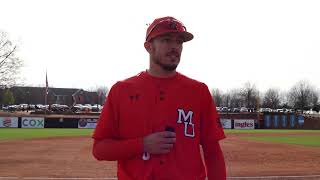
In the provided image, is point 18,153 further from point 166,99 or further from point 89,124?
point 89,124

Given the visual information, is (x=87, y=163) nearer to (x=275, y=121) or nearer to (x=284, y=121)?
(x=275, y=121)

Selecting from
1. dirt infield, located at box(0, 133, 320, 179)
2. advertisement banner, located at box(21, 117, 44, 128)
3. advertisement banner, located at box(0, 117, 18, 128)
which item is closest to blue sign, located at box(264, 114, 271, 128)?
advertisement banner, located at box(21, 117, 44, 128)

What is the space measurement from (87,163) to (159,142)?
48.3 feet

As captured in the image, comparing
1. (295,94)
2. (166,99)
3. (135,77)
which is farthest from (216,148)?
(295,94)

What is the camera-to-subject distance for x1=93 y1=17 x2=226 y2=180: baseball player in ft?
9.69

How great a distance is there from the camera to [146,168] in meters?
2.97

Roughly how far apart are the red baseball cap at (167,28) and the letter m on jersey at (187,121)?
0.47 meters

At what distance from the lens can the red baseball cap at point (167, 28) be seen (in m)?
3.09

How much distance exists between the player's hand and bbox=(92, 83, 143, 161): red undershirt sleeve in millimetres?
101

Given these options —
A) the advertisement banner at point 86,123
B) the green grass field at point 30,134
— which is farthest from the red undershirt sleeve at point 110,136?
the advertisement banner at point 86,123

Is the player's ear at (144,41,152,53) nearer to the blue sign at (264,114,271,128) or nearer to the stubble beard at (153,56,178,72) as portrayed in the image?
the stubble beard at (153,56,178,72)

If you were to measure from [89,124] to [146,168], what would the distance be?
46.3m

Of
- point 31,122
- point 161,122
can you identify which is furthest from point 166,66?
point 31,122

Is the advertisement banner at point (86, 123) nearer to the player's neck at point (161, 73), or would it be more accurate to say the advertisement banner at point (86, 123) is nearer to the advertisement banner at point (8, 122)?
the advertisement banner at point (8, 122)
